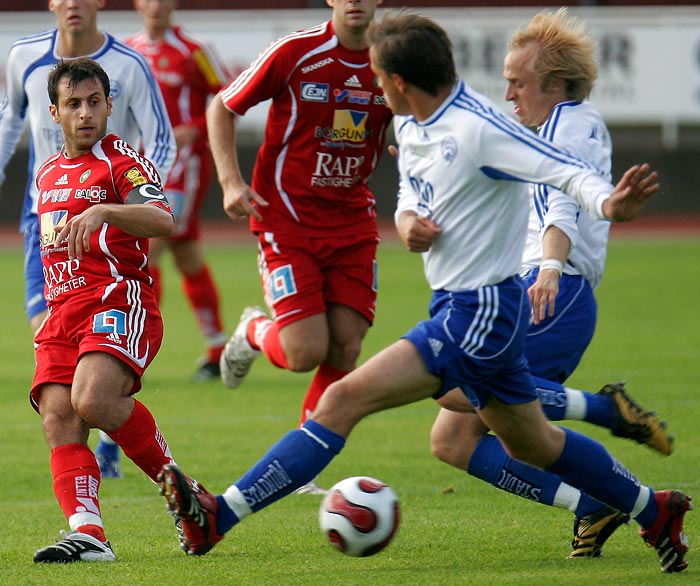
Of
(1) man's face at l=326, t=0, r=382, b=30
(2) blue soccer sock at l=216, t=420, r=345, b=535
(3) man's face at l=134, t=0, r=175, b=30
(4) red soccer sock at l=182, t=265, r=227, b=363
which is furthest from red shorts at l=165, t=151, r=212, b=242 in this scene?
(2) blue soccer sock at l=216, t=420, r=345, b=535

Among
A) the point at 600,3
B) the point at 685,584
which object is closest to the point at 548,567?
the point at 685,584

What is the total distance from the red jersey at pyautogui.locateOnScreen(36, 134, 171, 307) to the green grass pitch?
103 centimetres

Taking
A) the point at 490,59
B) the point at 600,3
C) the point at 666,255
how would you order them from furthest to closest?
the point at 600,3 → the point at 490,59 → the point at 666,255

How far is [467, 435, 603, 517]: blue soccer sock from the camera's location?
16.4ft

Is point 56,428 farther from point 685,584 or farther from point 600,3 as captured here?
point 600,3

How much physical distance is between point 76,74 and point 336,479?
8.10 ft

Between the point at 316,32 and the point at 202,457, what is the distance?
92.1 inches

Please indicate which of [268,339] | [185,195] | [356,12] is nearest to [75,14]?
[356,12]

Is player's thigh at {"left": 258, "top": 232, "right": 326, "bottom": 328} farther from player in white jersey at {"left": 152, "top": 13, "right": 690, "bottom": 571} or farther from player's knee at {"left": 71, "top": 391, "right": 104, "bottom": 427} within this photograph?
player in white jersey at {"left": 152, "top": 13, "right": 690, "bottom": 571}

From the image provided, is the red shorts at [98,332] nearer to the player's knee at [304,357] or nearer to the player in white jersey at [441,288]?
the player in white jersey at [441,288]

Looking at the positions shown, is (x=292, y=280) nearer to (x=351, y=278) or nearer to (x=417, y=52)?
(x=351, y=278)

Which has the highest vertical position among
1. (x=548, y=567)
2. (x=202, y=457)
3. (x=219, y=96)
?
(x=219, y=96)

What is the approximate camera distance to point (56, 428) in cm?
488

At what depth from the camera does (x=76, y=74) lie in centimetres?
504
